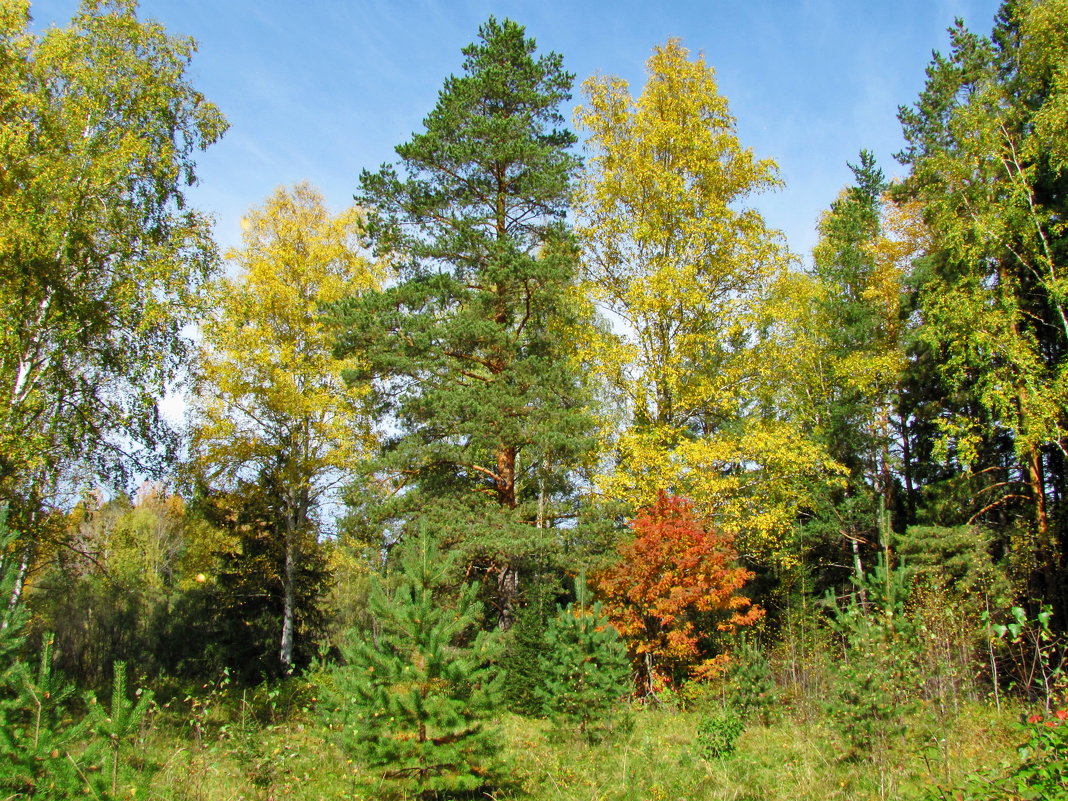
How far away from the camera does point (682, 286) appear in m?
11.0

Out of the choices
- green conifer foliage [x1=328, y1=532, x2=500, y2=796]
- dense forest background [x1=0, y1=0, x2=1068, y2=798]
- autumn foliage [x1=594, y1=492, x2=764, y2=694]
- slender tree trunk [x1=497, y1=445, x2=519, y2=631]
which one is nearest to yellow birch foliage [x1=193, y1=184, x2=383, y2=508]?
dense forest background [x1=0, y1=0, x2=1068, y2=798]

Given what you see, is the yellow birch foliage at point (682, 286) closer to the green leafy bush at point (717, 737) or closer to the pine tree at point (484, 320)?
the pine tree at point (484, 320)

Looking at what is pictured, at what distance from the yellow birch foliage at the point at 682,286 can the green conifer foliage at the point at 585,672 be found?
99.2 inches

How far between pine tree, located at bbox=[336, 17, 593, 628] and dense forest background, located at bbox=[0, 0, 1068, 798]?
78mm

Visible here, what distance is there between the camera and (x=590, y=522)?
11.7 meters

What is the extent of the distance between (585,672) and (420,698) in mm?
3773

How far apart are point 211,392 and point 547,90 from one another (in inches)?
364

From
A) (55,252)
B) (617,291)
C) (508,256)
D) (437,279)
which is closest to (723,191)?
(617,291)

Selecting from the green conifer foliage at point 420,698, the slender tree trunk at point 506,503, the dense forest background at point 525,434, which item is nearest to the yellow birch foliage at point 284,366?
the dense forest background at point 525,434

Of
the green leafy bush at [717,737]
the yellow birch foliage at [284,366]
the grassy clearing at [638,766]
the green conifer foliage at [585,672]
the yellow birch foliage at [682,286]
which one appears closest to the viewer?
the grassy clearing at [638,766]

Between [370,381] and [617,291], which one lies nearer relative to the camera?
[617,291]

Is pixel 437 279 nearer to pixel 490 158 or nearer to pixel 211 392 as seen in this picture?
pixel 490 158

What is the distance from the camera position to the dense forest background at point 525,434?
22.0ft

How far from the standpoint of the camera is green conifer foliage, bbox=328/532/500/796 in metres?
5.43
